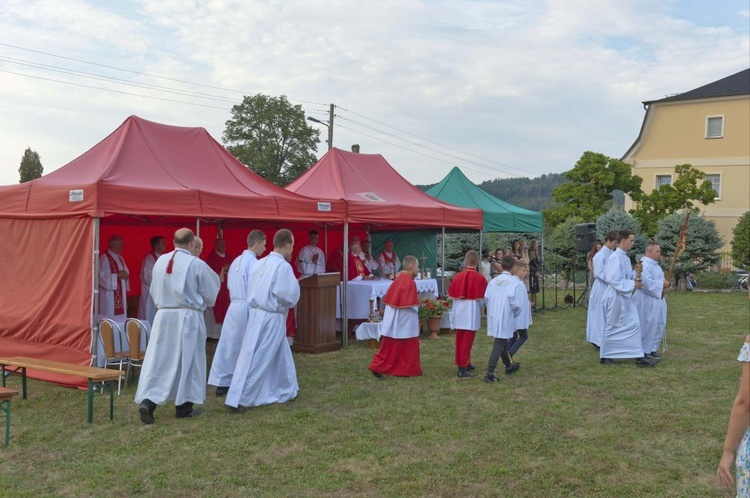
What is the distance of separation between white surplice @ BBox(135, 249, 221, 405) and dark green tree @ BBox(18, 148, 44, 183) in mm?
42442

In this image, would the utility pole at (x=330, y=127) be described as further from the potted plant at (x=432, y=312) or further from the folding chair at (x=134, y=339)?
the folding chair at (x=134, y=339)

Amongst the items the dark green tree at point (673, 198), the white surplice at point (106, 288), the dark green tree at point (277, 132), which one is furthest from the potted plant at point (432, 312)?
the dark green tree at point (277, 132)

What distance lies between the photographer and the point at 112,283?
8547mm

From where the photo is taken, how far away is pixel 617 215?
2484 cm

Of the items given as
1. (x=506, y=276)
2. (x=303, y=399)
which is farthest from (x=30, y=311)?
(x=506, y=276)

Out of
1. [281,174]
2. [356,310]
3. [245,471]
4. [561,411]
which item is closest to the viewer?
[245,471]

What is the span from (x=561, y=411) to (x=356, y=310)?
502cm

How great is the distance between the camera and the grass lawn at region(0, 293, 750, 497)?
476cm

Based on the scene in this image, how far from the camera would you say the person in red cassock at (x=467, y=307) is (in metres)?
8.16

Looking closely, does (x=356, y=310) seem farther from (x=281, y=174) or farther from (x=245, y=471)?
(x=281, y=174)

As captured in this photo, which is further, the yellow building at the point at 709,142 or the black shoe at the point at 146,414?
the yellow building at the point at 709,142

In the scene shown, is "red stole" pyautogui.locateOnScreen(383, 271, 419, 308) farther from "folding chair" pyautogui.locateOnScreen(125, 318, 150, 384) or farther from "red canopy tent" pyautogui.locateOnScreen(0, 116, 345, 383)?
"folding chair" pyautogui.locateOnScreen(125, 318, 150, 384)

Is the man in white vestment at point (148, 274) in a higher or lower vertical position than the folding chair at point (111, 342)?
higher

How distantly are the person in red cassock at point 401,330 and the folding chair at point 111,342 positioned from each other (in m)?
2.91
